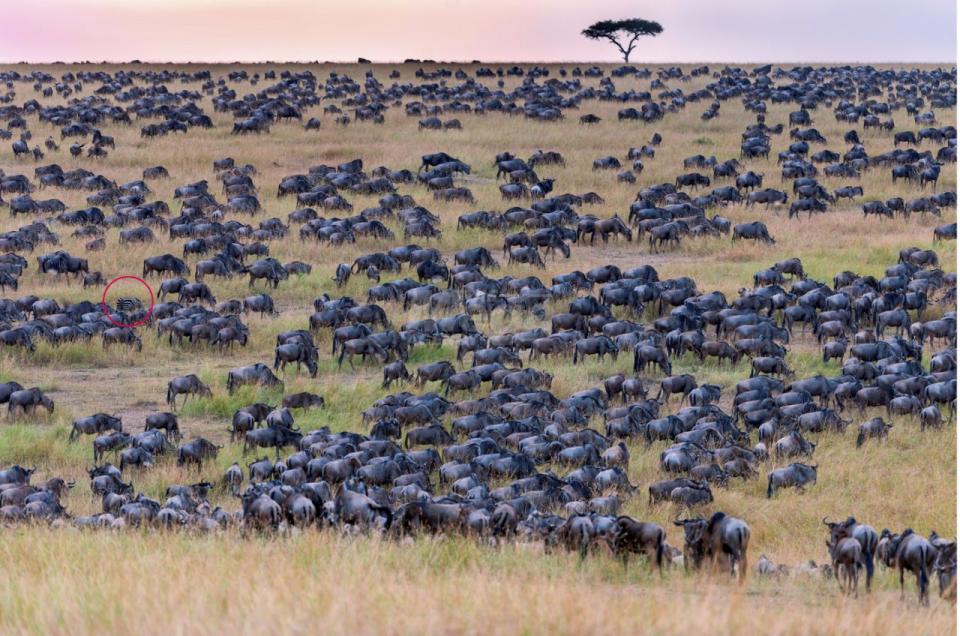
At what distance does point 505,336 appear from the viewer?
2672cm

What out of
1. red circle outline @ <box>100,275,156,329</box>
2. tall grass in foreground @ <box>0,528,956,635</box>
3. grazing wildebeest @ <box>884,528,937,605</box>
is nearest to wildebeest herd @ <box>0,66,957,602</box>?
grazing wildebeest @ <box>884,528,937,605</box>

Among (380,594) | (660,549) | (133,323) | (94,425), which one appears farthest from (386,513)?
(133,323)

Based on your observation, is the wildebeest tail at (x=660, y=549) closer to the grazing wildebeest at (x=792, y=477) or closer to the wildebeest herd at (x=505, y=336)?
the wildebeest herd at (x=505, y=336)

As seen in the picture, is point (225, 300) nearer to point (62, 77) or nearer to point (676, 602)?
point (676, 602)

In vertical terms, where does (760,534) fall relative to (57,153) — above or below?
below

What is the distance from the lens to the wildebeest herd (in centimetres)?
1662

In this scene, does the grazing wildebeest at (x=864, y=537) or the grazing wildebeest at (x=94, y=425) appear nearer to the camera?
the grazing wildebeest at (x=864, y=537)

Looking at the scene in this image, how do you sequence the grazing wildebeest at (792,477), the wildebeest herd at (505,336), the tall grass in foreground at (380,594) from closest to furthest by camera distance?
the tall grass in foreground at (380,594), the wildebeest herd at (505,336), the grazing wildebeest at (792,477)

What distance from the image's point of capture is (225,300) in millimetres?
31812

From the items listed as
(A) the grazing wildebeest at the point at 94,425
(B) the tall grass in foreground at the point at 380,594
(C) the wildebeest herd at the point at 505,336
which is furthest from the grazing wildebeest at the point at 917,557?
(A) the grazing wildebeest at the point at 94,425

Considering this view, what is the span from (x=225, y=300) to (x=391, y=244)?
6.94 metres

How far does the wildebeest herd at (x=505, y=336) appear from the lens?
16.6 metres

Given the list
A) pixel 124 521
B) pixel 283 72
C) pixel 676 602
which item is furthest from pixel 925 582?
pixel 283 72

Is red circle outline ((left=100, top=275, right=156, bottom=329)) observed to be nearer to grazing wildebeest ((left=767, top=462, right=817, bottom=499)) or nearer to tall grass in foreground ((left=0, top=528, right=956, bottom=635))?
grazing wildebeest ((left=767, top=462, right=817, bottom=499))
